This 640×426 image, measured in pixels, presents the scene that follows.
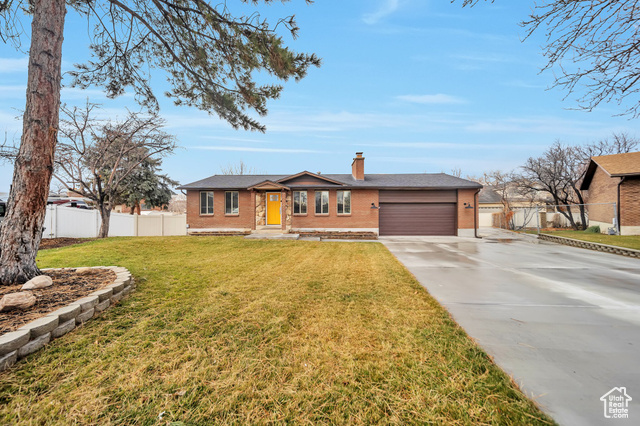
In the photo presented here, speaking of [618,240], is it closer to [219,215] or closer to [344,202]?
[344,202]

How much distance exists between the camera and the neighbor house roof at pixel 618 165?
44.8ft

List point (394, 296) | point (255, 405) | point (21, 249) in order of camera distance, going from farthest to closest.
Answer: point (394, 296)
point (21, 249)
point (255, 405)

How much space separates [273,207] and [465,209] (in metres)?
12.1

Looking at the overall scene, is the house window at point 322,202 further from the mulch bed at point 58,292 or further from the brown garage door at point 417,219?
the mulch bed at point 58,292

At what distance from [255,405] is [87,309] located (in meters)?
2.72

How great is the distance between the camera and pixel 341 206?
16156 mm

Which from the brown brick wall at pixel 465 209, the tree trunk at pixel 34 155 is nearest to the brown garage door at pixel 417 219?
the brown brick wall at pixel 465 209

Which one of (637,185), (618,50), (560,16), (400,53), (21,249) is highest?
(400,53)

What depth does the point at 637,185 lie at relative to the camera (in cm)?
1366

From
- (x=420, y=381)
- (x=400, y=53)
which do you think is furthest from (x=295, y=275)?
(x=400, y=53)

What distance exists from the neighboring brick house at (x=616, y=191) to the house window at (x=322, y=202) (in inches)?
603

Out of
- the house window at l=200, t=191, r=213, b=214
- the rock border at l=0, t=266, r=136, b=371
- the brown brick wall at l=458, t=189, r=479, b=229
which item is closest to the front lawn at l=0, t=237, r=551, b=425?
the rock border at l=0, t=266, r=136, b=371

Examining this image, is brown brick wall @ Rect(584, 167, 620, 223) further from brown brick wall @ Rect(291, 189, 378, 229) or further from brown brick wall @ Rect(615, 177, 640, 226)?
brown brick wall @ Rect(291, 189, 378, 229)

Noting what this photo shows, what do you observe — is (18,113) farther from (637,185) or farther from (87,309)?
(637,185)
